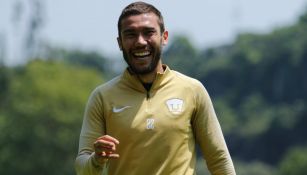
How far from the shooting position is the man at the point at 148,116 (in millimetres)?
7797

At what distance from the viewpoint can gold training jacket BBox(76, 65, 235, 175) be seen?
7.79 metres

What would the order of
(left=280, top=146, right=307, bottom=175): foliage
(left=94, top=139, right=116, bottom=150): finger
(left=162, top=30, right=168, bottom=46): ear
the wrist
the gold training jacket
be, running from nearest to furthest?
1. (left=94, top=139, right=116, bottom=150): finger
2. the wrist
3. the gold training jacket
4. (left=162, top=30, right=168, bottom=46): ear
5. (left=280, top=146, right=307, bottom=175): foliage

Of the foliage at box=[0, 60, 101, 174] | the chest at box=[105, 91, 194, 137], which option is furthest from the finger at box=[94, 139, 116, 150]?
the foliage at box=[0, 60, 101, 174]

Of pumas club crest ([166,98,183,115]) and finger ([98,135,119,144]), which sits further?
pumas club crest ([166,98,183,115])

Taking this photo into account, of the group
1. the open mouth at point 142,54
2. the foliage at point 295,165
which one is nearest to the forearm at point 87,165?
the open mouth at point 142,54

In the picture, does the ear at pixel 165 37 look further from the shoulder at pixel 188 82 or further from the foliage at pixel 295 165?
the foliage at pixel 295 165

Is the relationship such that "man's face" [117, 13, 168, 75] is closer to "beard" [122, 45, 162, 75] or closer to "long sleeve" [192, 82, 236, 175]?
"beard" [122, 45, 162, 75]

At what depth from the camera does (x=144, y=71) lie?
313 inches

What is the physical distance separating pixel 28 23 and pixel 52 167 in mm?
50366

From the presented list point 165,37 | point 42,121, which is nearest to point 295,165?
point 42,121

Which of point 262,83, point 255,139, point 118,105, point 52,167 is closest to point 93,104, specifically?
point 118,105

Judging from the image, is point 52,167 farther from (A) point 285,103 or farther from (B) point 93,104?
(B) point 93,104

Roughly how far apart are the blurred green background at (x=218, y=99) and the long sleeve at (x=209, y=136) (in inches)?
2428

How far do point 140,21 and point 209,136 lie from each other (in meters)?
0.80
